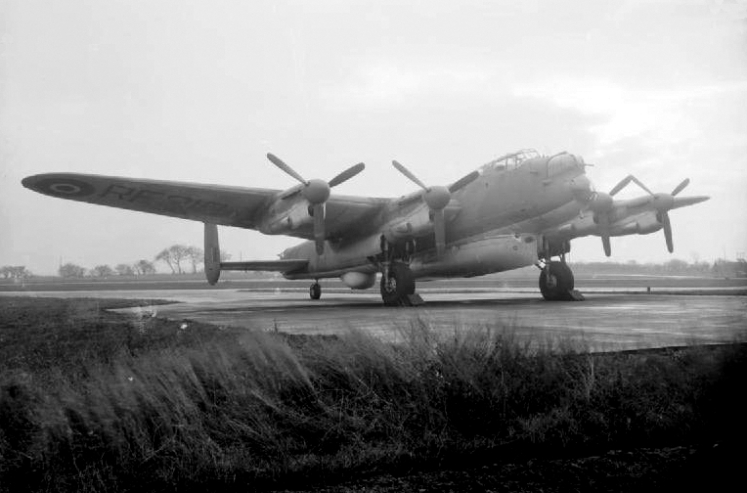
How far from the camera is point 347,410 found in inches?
217

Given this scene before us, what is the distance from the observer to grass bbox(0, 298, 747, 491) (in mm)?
4574

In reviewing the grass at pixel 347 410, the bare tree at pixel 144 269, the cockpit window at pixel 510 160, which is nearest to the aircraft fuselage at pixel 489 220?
the cockpit window at pixel 510 160

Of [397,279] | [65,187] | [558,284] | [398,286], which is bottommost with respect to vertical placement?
[558,284]

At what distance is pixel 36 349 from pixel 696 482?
39.6 ft

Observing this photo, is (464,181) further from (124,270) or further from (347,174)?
(124,270)

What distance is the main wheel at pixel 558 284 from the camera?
23.4m

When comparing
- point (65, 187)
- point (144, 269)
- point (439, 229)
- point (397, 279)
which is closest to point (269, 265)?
point (397, 279)

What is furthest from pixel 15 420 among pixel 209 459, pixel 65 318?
pixel 65 318

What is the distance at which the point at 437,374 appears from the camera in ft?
19.6

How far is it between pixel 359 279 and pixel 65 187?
13155mm

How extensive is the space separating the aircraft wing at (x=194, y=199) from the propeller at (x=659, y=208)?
9028 mm

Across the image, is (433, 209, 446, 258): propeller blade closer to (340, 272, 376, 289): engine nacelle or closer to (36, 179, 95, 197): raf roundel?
(340, 272, 376, 289): engine nacelle

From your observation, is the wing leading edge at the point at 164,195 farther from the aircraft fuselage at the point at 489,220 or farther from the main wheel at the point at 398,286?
the main wheel at the point at 398,286

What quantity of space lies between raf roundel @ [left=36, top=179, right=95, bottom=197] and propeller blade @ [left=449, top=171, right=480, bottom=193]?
11813mm
